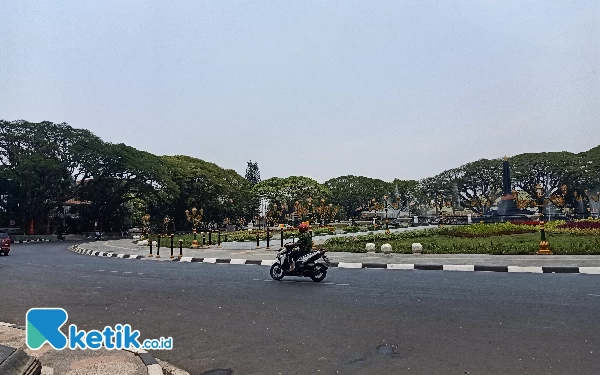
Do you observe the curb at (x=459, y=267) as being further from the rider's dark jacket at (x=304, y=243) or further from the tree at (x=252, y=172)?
the tree at (x=252, y=172)

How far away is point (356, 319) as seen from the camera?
22.5 ft

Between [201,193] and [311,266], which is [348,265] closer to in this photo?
[311,266]

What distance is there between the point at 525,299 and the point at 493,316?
164 cm

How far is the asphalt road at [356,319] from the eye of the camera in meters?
4.97

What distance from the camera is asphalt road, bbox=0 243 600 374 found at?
16.3 ft

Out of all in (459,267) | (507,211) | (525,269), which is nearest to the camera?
(525,269)

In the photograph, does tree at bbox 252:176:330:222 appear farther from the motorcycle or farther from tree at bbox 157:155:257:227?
the motorcycle

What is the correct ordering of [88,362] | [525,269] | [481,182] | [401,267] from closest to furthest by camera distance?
[88,362]
[525,269]
[401,267]
[481,182]

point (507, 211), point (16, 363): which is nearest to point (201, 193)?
point (507, 211)

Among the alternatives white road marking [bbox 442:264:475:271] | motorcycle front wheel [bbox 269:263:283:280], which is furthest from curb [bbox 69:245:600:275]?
motorcycle front wheel [bbox 269:263:283:280]

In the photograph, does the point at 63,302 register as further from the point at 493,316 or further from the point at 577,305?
the point at 577,305

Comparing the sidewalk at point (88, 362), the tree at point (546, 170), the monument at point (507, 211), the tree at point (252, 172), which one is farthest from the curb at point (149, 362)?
the tree at point (252, 172)

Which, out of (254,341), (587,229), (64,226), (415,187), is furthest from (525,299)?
(415,187)

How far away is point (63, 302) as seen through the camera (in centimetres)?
906
